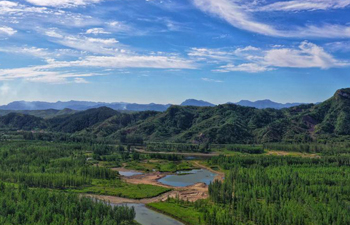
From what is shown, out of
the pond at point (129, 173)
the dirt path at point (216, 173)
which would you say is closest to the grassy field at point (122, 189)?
the pond at point (129, 173)

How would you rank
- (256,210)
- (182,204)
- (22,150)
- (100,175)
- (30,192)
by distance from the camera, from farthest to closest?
(22,150) → (100,175) → (182,204) → (30,192) → (256,210)

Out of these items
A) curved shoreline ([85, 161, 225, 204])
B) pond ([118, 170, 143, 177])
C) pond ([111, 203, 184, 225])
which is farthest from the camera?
pond ([118, 170, 143, 177])

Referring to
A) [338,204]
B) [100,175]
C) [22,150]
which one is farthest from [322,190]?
[22,150]

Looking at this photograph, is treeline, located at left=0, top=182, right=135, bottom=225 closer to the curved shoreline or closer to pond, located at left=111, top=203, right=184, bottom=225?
pond, located at left=111, top=203, right=184, bottom=225

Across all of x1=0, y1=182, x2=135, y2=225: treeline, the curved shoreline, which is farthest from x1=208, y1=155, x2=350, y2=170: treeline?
x1=0, y1=182, x2=135, y2=225: treeline

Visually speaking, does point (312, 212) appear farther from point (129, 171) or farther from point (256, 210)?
point (129, 171)

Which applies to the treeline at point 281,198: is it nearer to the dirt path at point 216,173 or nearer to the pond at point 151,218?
the pond at point 151,218
